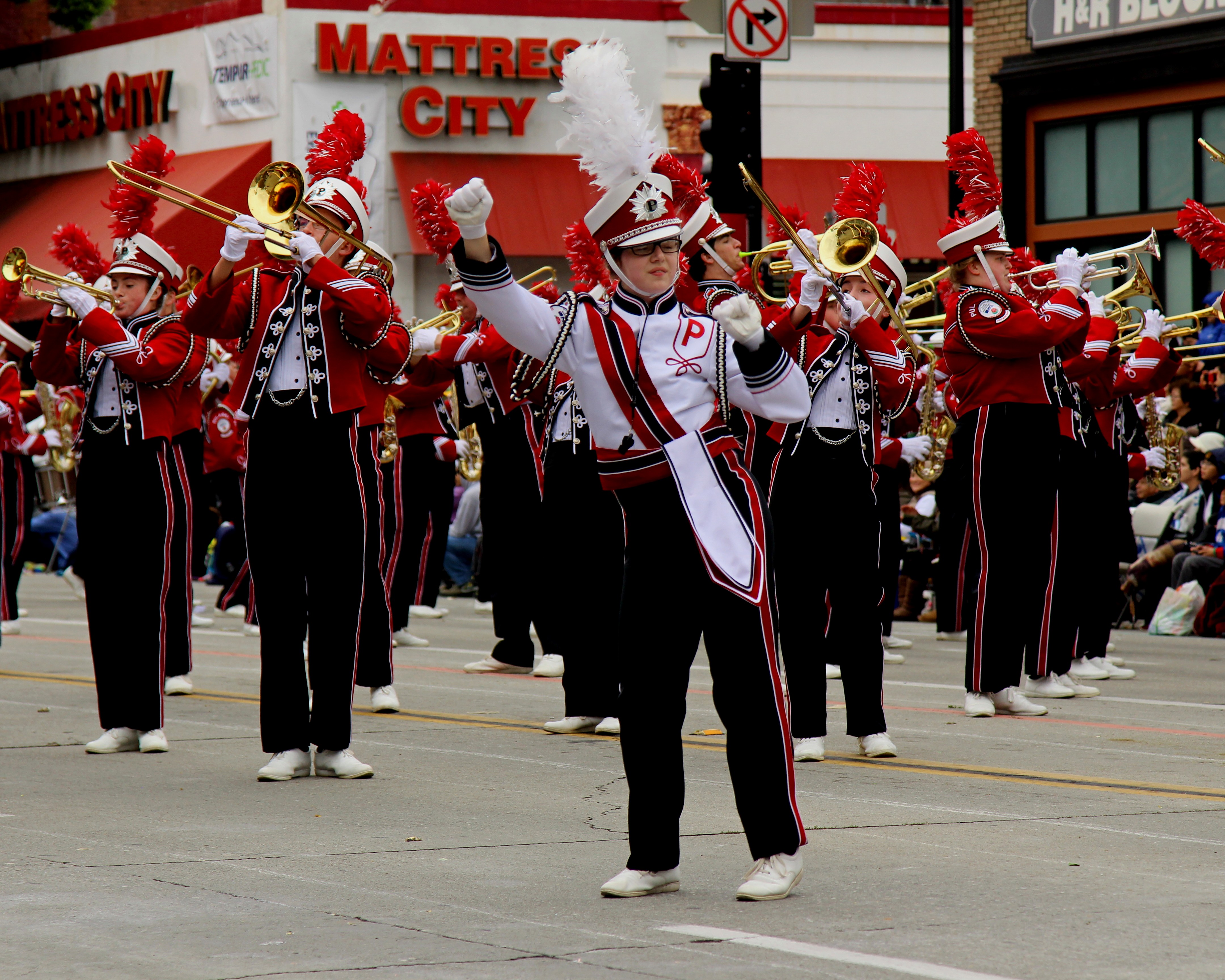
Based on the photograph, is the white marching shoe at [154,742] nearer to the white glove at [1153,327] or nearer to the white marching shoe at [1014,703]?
the white marching shoe at [1014,703]

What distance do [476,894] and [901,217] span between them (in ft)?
78.7

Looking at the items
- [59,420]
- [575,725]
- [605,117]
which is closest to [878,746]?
[575,725]

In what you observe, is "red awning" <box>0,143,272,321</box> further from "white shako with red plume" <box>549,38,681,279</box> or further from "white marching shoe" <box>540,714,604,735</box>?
"white shako with red plume" <box>549,38,681,279</box>

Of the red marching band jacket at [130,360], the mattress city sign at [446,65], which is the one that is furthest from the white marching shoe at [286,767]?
the mattress city sign at [446,65]

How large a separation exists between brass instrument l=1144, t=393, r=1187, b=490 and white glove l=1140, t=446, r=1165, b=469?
0.03m

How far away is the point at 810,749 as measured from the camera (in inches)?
311

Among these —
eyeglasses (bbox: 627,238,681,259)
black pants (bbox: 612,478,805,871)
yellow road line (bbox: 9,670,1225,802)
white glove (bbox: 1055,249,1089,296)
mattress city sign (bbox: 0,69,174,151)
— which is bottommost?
yellow road line (bbox: 9,670,1225,802)

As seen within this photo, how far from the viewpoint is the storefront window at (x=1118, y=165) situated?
888 inches

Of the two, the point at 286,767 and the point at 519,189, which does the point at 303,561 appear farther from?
the point at 519,189

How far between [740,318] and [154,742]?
402 centimetres

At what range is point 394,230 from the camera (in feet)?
88.8

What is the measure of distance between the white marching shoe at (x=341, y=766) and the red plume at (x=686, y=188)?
8.06 feet

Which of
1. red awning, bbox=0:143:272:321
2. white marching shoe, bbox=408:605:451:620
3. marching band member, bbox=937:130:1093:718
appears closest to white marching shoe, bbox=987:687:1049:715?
marching band member, bbox=937:130:1093:718

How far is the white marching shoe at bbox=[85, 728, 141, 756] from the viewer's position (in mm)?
8242
